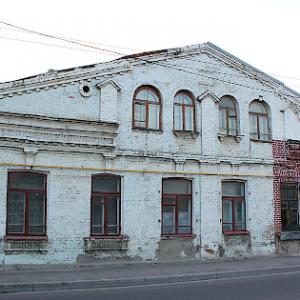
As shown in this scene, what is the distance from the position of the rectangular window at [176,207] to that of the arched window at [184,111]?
1966 mm

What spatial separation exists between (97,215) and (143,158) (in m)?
2.46

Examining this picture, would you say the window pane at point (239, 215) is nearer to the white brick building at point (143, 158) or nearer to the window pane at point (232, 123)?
the white brick building at point (143, 158)

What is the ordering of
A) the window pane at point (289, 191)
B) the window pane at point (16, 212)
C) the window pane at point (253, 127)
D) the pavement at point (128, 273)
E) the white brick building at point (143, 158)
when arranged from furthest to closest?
the window pane at point (289, 191) → the window pane at point (253, 127) → the white brick building at point (143, 158) → the window pane at point (16, 212) → the pavement at point (128, 273)

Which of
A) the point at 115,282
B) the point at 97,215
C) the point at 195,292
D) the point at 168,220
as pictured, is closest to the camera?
the point at 195,292

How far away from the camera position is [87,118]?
15680mm

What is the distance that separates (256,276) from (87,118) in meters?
7.21

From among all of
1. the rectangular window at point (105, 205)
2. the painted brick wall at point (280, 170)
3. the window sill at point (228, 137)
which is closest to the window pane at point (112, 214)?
the rectangular window at point (105, 205)

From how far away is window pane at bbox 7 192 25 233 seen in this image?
1438 cm

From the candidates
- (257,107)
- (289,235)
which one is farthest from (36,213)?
(289,235)

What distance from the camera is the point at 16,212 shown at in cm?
1450

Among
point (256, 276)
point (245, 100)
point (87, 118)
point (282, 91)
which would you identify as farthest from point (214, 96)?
point (256, 276)

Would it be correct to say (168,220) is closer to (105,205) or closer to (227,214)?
(105,205)

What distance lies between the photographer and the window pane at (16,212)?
14.4 m

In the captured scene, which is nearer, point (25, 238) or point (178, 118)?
point (25, 238)
